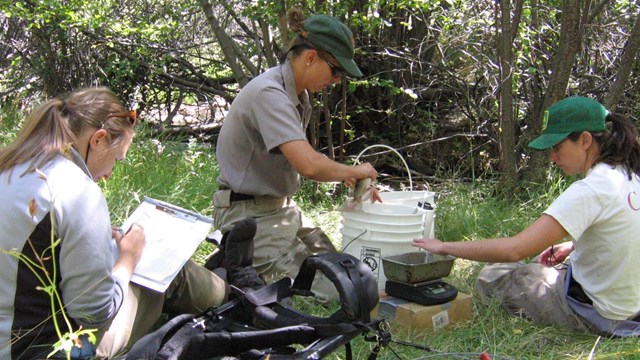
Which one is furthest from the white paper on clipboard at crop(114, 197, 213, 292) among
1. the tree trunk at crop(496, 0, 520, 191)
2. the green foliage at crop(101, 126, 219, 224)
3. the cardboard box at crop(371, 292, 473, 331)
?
the tree trunk at crop(496, 0, 520, 191)

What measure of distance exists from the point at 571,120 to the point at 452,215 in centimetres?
227

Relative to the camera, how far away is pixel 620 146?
2977 mm

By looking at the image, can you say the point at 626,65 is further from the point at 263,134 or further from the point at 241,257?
the point at 241,257

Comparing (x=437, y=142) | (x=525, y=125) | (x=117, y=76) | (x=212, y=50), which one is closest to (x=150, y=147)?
(x=117, y=76)

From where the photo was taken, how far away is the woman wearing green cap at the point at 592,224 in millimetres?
2883

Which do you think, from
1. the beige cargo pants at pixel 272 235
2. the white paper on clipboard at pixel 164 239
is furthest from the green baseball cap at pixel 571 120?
the white paper on clipboard at pixel 164 239

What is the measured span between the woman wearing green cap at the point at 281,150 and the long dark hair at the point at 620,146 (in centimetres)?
110

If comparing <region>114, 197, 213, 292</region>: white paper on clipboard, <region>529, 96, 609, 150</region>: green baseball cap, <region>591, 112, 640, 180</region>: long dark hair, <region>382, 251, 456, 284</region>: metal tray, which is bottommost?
<region>382, 251, 456, 284</region>: metal tray

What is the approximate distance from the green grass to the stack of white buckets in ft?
1.15

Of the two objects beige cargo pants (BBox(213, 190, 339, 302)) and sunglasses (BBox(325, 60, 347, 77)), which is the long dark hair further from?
beige cargo pants (BBox(213, 190, 339, 302))

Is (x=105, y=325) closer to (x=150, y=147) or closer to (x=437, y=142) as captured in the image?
(x=150, y=147)

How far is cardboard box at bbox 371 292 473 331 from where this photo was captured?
3.16m

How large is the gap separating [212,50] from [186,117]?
988 millimetres

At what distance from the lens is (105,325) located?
235 centimetres
